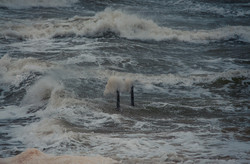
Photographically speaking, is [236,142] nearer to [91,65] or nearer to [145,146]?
[145,146]

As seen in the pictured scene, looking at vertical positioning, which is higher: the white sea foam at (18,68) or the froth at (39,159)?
the froth at (39,159)

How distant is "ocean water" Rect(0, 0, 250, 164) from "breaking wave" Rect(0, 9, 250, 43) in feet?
0.16

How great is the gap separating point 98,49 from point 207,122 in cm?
899

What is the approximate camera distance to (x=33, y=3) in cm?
3008

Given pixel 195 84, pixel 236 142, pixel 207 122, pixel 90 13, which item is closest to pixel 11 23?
pixel 90 13

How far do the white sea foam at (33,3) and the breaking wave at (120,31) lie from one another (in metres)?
7.65

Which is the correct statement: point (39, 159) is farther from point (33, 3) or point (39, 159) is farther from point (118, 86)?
point (33, 3)

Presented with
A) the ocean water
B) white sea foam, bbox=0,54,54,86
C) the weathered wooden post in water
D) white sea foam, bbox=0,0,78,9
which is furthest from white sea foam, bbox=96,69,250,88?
white sea foam, bbox=0,0,78,9

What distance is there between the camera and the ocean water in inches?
255

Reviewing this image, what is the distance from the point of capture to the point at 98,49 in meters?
16.5

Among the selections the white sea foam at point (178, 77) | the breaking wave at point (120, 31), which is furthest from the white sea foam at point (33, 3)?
the white sea foam at point (178, 77)

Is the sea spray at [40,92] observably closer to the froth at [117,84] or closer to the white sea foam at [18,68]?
the white sea foam at [18,68]

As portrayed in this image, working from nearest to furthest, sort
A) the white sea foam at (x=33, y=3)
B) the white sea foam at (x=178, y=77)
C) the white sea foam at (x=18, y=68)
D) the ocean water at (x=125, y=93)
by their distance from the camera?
the ocean water at (x=125, y=93), the white sea foam at (x=18, y=68), the white sea foam at (x=178, y=77), the white sea foam at (x=33, y=3)

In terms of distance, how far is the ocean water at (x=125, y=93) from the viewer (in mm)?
6469
